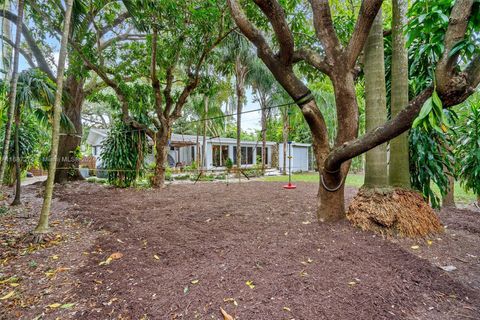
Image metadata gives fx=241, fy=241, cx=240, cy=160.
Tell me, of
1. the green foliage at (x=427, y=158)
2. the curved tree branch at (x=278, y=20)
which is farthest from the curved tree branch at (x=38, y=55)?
the green foliage at (x=427, y=158)

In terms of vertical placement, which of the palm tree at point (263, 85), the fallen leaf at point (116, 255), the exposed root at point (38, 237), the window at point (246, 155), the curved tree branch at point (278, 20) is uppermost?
the palm tree at point (263, 85)

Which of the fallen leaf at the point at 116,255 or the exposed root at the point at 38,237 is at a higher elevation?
the exposed root at the point at 38,237

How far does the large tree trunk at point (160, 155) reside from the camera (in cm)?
777

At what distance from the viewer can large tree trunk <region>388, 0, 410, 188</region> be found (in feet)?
10.0

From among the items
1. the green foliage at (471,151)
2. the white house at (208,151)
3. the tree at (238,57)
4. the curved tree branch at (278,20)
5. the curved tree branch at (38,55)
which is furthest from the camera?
the white house at (208,151)

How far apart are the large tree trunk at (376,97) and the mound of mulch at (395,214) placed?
220 millimetres

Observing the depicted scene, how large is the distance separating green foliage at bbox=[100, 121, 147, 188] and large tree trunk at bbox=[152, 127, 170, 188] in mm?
569

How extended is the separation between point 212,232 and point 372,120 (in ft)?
8.47

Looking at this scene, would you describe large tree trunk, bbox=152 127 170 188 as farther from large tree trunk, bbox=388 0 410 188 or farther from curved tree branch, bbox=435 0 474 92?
curved tree branch, bbox=435 0 474 92

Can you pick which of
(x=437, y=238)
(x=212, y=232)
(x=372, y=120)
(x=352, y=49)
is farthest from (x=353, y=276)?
(x=352, y=49)

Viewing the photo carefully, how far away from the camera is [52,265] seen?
2490 mm

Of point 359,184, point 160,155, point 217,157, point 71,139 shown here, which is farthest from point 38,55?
point 359,184

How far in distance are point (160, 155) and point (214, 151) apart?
9725 mm

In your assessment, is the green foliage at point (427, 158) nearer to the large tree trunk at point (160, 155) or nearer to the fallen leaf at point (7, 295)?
the fallen leaf at point (7, 295)
